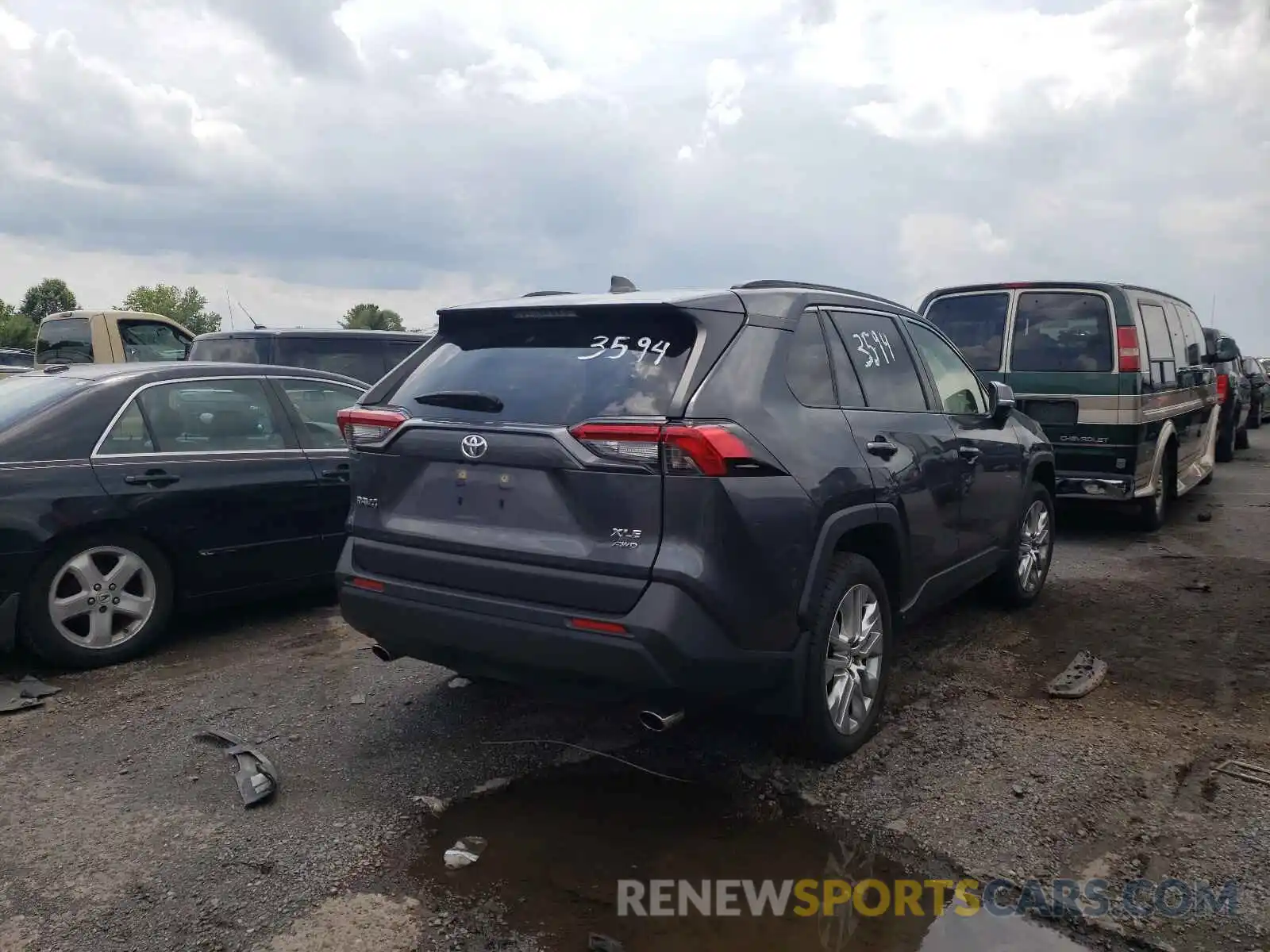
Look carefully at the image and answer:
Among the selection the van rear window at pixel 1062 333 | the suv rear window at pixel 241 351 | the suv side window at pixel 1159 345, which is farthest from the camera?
the suv rear window at pixel 241 351

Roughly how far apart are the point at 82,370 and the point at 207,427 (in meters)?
0.76

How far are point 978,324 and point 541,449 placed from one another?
251 inches

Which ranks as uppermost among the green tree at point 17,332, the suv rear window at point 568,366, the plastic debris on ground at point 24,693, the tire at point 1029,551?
the green tree at point 17,332

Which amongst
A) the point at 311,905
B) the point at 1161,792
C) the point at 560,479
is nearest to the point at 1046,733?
the point at 1161,792

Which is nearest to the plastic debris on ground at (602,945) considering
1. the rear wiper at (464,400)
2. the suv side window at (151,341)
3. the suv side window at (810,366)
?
the rear wiper at (464,400)

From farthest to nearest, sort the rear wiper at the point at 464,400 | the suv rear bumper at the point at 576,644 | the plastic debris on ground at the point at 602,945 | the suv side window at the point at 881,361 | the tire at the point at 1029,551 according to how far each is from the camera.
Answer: the tire at the point at 1029,551 → the suv side window at the point at 881,361 → the rear wiper at the point at 464,400 → the suv rear bumper at the point at 576,644 → the plastic debris on ground at the point at 602,945

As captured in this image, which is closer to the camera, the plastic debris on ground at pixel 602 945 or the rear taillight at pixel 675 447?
the plastic debris on ground at pixel 602 945

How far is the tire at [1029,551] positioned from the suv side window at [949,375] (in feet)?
2.67

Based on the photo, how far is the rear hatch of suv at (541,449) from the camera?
320 cm

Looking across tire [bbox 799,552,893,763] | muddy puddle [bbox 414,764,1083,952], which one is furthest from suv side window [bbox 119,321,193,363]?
tire [bbox 799,552,893,763]

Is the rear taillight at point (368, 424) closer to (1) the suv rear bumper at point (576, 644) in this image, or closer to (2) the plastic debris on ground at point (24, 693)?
(1) the suv rear bumper at point (576, 644)

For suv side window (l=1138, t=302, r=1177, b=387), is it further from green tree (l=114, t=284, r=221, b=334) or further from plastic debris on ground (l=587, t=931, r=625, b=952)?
green tree (l=114, t=284, r=221, b=334)

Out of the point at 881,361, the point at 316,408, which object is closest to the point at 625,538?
the point at 881,361

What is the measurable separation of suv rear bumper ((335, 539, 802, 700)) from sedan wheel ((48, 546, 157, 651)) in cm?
209
